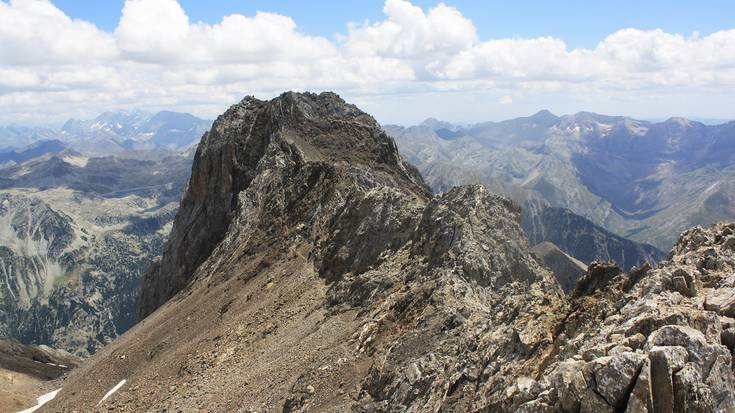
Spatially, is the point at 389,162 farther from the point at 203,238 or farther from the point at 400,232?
the point at 400,232

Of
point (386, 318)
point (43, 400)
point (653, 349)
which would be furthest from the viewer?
point (43, 400)

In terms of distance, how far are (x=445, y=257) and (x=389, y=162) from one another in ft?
170

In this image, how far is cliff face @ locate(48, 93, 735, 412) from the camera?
16.3 m

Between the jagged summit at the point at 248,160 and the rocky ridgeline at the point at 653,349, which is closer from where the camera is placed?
the rocky ridgeline at the point at 653,349

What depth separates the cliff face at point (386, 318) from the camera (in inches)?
642

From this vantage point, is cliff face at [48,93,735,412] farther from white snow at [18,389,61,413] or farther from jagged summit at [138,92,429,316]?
white snow at [18,389,61,413]

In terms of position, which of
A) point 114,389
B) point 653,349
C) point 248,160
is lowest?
point 114,389

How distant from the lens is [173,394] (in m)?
39.5

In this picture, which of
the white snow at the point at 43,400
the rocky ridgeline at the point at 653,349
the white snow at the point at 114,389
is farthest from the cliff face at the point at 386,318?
the white snow at the point at 43,400

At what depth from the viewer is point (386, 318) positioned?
34.2 metres

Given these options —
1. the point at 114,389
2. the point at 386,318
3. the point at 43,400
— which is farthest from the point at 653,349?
the point at 43,400

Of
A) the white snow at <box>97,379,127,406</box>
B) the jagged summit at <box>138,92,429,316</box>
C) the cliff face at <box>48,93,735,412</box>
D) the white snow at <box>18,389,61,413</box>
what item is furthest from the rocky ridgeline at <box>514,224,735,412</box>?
the white snow at <box>18,389,61,413</box>

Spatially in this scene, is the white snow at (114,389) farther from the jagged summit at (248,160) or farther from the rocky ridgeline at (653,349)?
the rocky ridgeline at (653,349)

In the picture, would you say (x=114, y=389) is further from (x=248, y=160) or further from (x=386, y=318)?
(x=248, y=160)
